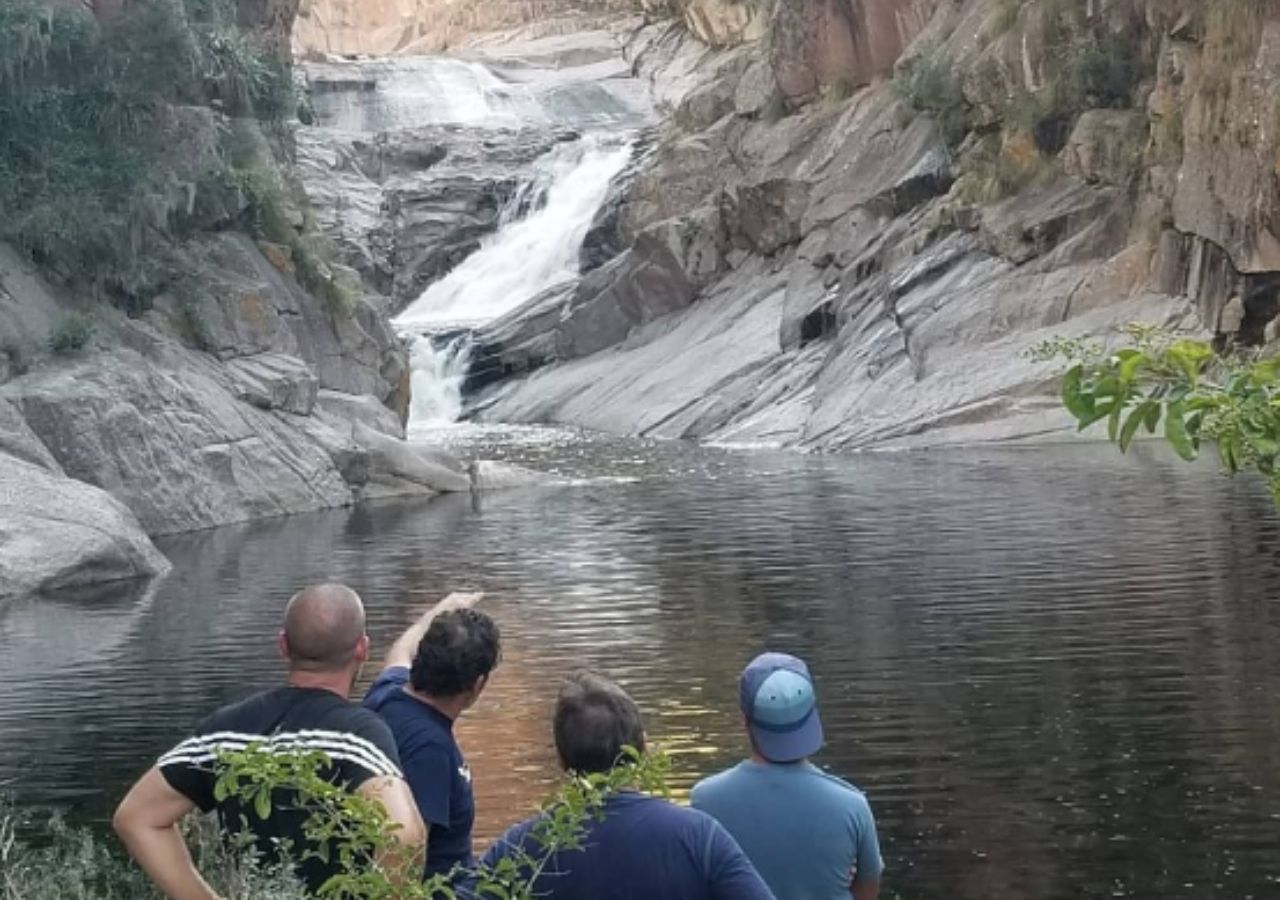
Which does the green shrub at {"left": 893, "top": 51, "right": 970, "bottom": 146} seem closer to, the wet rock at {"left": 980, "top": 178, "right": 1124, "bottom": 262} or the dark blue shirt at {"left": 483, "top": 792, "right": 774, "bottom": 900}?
the wet rock at {"left": 980, "top": 178, "right": 1124, "bottom": 262}

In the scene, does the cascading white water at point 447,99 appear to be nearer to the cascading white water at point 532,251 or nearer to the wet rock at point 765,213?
the cascading white water at point 532,251

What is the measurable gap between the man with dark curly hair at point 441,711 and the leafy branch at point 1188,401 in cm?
236

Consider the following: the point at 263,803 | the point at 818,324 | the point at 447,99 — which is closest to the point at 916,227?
the point at 818,324

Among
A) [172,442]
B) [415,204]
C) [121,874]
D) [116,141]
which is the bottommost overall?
[172,442]

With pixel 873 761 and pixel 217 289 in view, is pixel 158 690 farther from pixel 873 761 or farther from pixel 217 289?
pixel 217 289

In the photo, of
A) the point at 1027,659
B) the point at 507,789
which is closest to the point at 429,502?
the point at 1027,659

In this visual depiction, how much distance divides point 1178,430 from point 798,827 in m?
2.40

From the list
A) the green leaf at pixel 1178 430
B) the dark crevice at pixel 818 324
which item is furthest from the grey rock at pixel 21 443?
the green leaf at pixel 1178 430

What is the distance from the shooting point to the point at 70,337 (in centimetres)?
3931

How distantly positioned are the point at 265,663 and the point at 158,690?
1.40m

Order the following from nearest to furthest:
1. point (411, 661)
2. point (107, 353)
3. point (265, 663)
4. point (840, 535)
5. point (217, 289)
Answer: point (411, 661) → point (265, 663) → point (840, 535) → point (107, 353) → point (217, 289)

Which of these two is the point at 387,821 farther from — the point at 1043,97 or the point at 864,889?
the point at 1043,97

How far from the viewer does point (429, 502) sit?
132 feet

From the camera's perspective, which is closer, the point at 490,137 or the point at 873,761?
the point at 873,761
